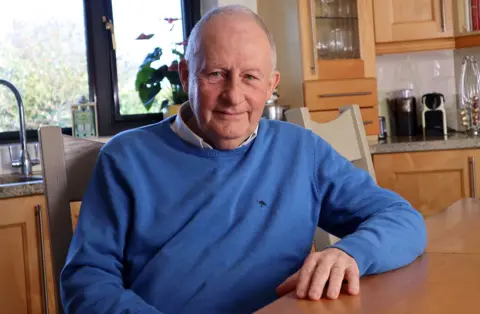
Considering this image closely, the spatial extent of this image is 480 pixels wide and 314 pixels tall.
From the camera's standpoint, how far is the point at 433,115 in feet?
12.3

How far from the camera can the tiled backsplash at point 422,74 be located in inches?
156

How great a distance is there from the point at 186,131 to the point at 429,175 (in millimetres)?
2157

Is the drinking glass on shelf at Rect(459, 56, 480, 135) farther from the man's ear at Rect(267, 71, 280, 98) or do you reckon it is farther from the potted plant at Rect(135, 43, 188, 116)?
the man's ear at Rect(267, 71, 280, 98)

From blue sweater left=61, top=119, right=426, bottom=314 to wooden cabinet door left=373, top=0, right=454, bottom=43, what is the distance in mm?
2311

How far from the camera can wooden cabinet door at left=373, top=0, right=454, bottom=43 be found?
3.57m

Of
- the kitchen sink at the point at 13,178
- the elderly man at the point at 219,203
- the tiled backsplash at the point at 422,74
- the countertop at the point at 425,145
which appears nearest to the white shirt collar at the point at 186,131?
the elderly man at the point at 219,203

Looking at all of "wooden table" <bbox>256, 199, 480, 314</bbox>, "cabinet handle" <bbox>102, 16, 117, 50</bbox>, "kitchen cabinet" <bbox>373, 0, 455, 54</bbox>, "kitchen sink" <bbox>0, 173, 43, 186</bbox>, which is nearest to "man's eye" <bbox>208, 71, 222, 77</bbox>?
"wooden table" <bbox>256, 199, 480, 314</bbox>

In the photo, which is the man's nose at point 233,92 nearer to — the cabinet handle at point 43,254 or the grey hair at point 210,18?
the grey hair at point 210,18

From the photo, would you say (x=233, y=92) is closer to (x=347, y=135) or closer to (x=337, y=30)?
(x=347, y=135)

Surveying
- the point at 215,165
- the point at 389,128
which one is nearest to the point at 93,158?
the point at 215,165

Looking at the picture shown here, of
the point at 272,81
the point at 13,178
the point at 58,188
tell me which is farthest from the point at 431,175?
the point at 58,188

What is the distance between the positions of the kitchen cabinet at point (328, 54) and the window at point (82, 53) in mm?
608

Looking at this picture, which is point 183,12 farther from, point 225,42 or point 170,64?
point 225,42

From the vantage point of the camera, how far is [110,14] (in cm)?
354
